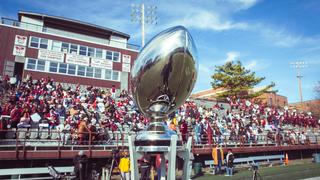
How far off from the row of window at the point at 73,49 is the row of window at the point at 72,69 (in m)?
1.73

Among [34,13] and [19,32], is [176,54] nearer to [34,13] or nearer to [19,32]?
[19,32]

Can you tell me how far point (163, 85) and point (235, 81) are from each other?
153ft

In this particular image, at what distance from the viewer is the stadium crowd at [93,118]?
1245 cm

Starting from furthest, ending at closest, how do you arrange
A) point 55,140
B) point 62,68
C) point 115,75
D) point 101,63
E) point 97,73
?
point 115,75 < point 101,63 < point 97,73 < point 62,68 < point 55,140

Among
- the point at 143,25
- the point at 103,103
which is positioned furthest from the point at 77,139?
the point at 143,25

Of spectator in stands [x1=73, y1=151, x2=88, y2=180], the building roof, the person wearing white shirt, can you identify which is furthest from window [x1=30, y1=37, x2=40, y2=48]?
spectator in stands [x1=73, y1=151, x2=88, y2=180]

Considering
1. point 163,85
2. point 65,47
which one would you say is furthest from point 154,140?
point 65,47

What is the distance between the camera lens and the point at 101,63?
1347 inches

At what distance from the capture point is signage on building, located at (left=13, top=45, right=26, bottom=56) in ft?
96.8

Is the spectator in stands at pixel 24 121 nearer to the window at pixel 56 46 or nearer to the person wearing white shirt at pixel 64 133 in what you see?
the person wearing white shirt at pixel 64 133

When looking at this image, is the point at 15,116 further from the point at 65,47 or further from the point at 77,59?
the point at 65,47

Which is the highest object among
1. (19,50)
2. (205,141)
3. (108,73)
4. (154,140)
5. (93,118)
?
(19,50)

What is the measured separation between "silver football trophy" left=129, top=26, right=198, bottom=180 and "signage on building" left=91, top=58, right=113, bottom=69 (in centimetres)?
3203

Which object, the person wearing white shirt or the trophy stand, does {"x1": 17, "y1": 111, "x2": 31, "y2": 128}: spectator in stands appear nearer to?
the person wearing white shirt
